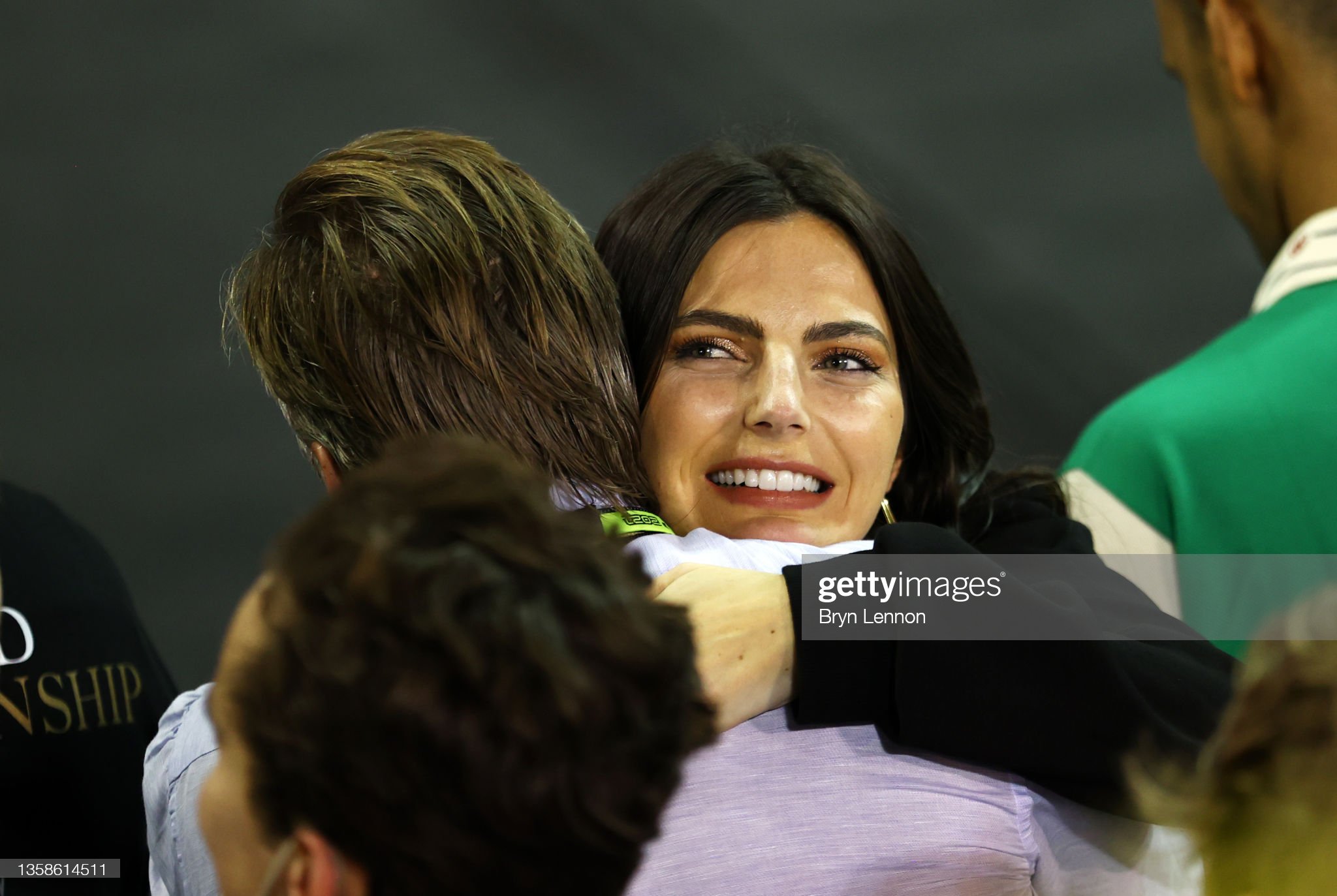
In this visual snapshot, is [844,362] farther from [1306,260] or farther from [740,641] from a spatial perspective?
[1306,260]

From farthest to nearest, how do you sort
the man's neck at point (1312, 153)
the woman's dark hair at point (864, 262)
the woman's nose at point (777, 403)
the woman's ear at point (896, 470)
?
the woman's ear at point (896, 470)
the woman's dark hair at point (864, 262)
the woman's nose at point (777, 403)
the man's neck at point (1312, 153)

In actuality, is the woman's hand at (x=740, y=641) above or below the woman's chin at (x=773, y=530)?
above

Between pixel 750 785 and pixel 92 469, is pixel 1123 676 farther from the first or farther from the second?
pixel 92 469

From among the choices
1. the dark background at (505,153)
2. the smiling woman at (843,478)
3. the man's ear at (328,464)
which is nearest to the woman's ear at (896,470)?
the smiling woman at (843,478)

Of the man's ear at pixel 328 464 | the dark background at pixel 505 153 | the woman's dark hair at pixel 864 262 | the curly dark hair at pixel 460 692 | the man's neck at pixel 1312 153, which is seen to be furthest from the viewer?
the dark background at pixel 505 153

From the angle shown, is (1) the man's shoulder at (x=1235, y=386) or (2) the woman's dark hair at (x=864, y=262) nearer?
(1) the man's shoulder at (x=1235, y=386)

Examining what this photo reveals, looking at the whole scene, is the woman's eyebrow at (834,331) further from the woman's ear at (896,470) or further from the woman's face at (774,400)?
the woman's ear at (896,470)

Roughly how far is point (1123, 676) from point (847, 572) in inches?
9.4

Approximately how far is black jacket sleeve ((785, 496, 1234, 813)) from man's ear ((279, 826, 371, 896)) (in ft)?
1.83

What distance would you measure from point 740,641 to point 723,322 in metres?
0.57

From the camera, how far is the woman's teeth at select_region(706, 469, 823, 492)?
1.57 m

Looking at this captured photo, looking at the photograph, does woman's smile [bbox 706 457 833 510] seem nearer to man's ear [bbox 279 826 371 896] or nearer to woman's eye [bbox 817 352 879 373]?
woman's eye [bbox 817 352 879 373]

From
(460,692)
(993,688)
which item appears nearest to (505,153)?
(993,688)

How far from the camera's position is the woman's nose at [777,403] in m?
1.55
